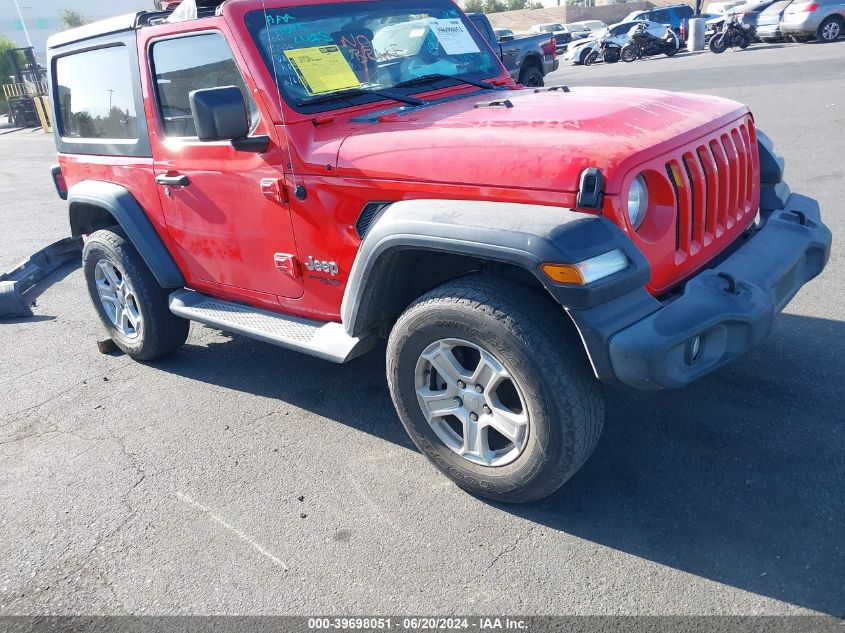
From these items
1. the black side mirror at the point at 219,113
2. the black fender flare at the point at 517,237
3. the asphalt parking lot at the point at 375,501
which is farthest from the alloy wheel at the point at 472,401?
the black side mirror at the point at 219,113

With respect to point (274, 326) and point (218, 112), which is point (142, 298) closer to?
point (274, 326)

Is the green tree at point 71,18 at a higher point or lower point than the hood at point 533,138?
higher

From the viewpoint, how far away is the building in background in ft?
252

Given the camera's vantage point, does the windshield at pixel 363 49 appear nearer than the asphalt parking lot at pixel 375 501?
No

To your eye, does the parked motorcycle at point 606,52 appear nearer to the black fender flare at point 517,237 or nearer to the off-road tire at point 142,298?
the off-road tire at point 142,298

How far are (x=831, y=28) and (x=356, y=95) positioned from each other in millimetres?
20570

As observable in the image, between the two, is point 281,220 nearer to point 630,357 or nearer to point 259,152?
point 259,152

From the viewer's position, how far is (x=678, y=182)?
265 centimetres

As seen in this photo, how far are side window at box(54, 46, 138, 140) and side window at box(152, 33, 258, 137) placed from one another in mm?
278

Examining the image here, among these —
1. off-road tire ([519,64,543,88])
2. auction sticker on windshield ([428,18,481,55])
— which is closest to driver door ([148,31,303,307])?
auction sticker on windshield ([428,18,481,55])

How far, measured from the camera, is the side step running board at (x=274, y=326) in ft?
10.4

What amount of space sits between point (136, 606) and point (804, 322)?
3.71 meters

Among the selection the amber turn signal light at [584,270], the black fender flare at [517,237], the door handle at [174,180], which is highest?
the door handle at [174,180]

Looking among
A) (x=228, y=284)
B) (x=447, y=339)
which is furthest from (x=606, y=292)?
(x=228, y=284)
